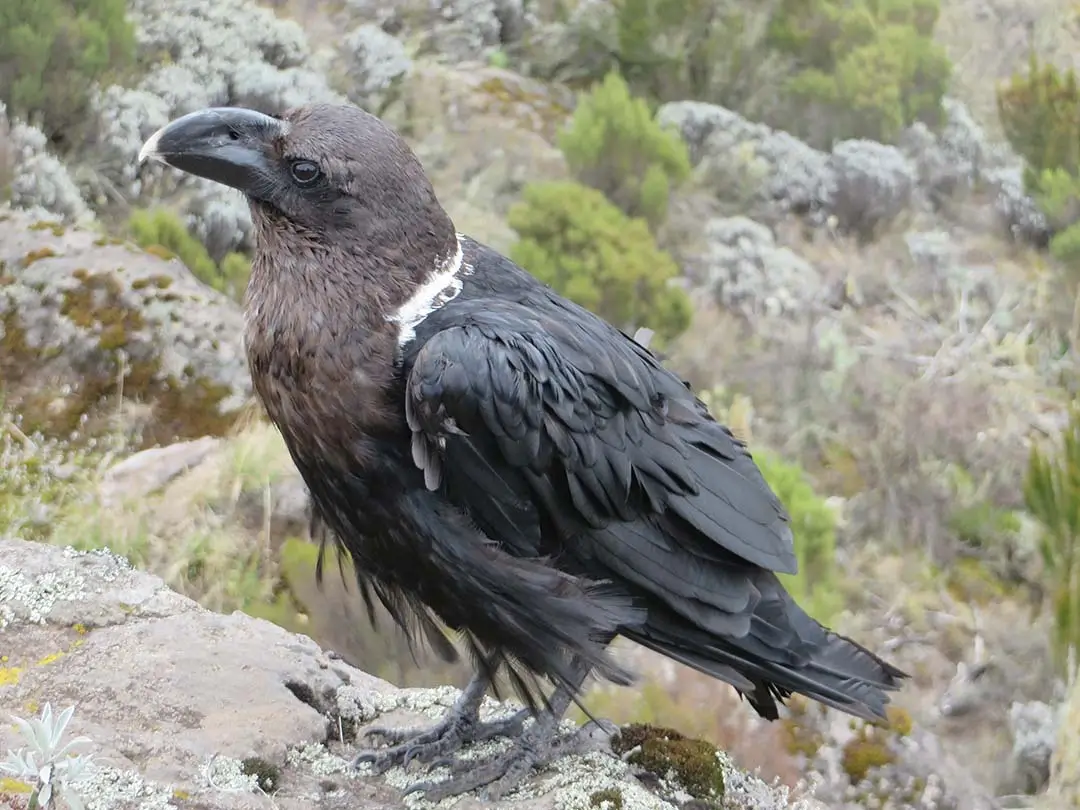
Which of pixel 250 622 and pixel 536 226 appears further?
pixel 536 226

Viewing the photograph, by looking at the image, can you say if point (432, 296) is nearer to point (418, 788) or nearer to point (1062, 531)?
point (418, 788)

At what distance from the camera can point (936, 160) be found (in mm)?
10734

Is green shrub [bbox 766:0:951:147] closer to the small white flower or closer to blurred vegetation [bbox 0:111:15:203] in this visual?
blurred vegetation [bbox 0:111:15:203]

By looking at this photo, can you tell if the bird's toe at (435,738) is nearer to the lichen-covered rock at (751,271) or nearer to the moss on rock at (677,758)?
the moss on rock at (677,758)

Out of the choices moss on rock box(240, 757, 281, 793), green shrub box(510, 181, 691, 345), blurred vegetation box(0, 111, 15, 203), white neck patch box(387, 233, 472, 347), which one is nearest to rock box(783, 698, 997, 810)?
moss on rock box(240, 757, 281, 793)

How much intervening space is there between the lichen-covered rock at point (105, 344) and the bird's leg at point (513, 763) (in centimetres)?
256

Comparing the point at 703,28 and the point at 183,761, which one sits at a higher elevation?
the point at 703,28

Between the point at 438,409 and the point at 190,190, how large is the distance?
A: 5311mm

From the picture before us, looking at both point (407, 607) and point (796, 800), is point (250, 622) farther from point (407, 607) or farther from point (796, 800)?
point (796, 800)

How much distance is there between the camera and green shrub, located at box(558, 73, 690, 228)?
810 cm

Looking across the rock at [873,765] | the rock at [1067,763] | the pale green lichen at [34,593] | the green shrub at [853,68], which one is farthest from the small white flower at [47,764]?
the green shrub at [853,68]

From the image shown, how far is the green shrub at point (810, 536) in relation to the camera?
16.7ft

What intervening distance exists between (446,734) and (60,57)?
5826 mm

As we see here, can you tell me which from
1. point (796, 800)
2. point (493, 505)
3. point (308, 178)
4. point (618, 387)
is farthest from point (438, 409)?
point (796, 800)
